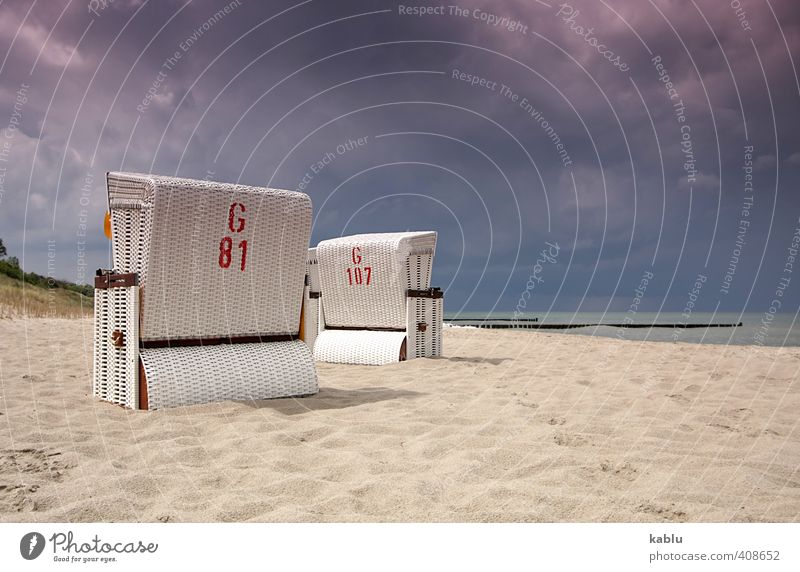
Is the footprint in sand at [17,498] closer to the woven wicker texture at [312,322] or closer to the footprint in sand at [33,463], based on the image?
the footprint in sand at [33,463]

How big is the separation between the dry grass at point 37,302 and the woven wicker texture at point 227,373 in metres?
9.12

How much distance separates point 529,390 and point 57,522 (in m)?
4.47

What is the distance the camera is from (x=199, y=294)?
5.00 m

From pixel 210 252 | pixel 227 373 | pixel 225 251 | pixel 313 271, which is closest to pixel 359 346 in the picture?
pixel 313 271

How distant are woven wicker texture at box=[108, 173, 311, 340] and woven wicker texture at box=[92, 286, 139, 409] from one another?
0.13 meters

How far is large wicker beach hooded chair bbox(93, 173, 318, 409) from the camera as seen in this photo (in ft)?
15.3

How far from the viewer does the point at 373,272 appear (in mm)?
8977

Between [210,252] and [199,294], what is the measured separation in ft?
1.30

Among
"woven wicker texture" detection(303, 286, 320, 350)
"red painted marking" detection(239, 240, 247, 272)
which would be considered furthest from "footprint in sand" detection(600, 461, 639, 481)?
"woven wicker texture" detection(303, 286, 320, 350)

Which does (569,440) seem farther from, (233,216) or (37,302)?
(37,302)

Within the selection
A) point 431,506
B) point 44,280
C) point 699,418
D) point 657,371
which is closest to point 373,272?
point 657,371

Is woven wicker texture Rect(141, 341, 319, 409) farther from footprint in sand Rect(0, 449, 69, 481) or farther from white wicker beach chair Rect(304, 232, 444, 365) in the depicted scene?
white wicker beach chair Rect(304, 232, 444, 365)

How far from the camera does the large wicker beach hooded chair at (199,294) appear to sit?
467cm
